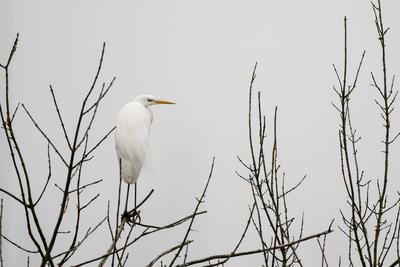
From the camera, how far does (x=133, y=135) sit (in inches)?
49.5

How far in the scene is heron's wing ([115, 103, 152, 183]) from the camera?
4.11ft

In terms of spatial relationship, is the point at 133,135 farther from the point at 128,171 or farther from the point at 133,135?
the point at 128,171

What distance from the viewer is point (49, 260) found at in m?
0.43

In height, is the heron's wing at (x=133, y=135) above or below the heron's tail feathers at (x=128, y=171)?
above

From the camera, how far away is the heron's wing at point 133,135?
1253 mm

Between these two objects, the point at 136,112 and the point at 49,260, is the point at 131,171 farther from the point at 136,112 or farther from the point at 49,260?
the point at 49,260

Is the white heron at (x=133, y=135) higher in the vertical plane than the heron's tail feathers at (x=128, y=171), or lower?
higher

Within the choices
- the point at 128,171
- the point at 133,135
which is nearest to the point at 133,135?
the point at 133,135

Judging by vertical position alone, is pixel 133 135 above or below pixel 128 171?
above

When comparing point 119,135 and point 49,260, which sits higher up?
point 119,135

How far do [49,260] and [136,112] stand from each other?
0.87 meters

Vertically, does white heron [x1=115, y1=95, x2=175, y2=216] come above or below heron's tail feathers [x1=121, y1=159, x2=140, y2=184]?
above

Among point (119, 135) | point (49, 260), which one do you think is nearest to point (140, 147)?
point (119, 135)

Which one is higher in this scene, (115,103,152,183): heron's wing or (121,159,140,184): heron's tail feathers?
(115,103,152,183): heron's wing
